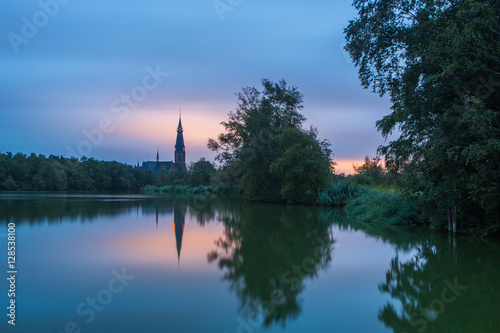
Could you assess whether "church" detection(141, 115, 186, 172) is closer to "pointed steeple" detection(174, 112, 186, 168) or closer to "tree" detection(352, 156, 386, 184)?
"pointed steeple" detection(174, 112, 186, 168)

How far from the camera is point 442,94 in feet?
34.7

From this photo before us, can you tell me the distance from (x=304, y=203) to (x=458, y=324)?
25.0 metres

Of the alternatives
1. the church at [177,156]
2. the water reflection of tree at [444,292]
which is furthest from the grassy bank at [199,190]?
the church at [177,156]

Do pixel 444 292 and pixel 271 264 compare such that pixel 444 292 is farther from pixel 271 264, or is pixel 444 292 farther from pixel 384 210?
pixel 384 210

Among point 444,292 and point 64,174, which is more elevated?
point 64,174

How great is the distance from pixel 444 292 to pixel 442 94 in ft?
22.5

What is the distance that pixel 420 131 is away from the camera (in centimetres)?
1176

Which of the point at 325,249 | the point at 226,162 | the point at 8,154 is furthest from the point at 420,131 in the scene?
the point at 8,154

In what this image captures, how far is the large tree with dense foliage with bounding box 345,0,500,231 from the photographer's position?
29.3 feet

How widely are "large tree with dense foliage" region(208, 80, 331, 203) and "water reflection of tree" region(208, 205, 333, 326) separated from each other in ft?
48.9

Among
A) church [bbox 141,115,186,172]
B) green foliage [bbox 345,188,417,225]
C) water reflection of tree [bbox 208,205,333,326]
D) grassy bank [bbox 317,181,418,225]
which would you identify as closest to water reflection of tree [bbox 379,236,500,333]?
water reflection of tree [bbox 208,205,333,326]

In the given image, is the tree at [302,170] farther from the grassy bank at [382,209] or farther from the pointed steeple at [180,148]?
the pointed steeple at [180,148]

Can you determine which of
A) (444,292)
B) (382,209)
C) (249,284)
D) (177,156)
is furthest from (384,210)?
(177,156)

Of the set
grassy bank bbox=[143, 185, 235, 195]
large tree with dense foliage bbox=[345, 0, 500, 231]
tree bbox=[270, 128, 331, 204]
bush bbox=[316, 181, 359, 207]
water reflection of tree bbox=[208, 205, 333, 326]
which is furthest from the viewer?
grassy bank bbox=[143, 185, 235, 195]
